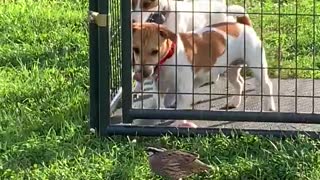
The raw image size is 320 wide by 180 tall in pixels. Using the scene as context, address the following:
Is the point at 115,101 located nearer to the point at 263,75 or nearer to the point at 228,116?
the point at 228,116

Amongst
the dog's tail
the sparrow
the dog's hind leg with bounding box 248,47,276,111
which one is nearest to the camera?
the sparrow

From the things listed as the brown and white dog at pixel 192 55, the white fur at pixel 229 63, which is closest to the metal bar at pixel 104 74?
the brown and white dog at pixel 192 55

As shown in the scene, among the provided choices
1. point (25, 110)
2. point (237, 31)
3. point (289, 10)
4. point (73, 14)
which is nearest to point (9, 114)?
point (25, 110)

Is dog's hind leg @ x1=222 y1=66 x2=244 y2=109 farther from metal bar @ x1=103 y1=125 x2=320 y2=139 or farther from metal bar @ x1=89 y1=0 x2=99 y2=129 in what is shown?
metal bar @ x1=89 y1=0 x2=99 y2=129

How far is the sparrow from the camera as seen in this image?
14.6 feet

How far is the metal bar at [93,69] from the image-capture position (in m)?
5.21

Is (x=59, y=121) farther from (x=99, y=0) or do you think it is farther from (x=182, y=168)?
(x=182, y=168)

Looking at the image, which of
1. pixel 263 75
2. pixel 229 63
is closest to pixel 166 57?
pixel 229 63

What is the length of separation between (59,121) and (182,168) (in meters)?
1.27

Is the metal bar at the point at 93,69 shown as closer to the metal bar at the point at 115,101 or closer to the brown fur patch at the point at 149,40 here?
the metal bar at the point at 115,101

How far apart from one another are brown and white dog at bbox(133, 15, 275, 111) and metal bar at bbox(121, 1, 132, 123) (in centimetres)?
18

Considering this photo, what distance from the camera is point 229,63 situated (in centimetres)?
577

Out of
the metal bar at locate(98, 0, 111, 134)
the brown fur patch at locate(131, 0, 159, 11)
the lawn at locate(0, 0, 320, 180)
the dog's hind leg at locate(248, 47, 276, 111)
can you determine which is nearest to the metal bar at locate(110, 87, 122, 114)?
the metal bar at locate(98, 0, 111, 134)

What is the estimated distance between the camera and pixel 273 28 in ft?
25.5
